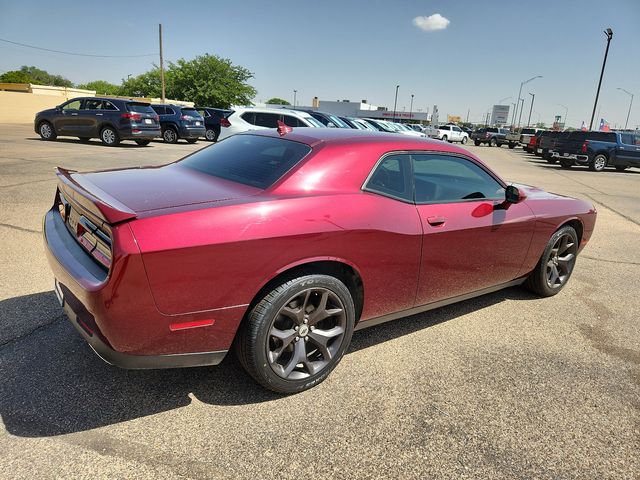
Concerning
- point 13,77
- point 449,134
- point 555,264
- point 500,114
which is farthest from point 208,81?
point 500,114

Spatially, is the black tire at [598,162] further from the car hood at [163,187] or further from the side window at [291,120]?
the car hood at [163,187]

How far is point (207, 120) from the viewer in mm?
23391

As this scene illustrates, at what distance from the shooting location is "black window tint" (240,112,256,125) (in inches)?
605

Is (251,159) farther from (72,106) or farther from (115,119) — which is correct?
(72,106)

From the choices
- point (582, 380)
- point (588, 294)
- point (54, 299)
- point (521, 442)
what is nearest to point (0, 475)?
point (54, 299)

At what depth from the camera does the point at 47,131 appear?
17.5 m

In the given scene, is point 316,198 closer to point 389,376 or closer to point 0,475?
point 389,376

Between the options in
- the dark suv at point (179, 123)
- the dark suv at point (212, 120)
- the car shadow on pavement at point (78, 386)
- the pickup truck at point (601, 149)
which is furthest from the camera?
the dark suv at point (212, 120)

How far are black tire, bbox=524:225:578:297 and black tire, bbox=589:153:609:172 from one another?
63.3ft

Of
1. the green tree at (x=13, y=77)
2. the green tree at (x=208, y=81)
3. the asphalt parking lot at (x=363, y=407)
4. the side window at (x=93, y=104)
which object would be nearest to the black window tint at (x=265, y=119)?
the side window at (x=93, y=104)

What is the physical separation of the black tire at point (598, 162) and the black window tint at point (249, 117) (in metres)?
15.4

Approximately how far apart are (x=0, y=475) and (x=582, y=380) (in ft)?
11.0

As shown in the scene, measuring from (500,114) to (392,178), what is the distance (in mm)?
122842

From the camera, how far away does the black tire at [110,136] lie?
661 inches
